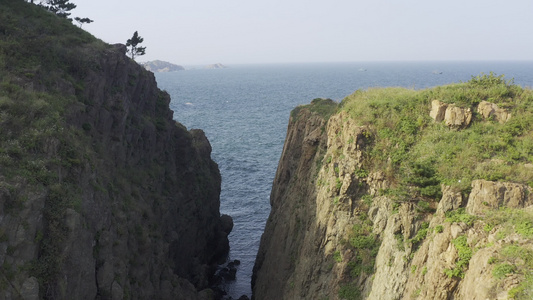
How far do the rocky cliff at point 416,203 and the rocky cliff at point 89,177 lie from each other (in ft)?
40.7

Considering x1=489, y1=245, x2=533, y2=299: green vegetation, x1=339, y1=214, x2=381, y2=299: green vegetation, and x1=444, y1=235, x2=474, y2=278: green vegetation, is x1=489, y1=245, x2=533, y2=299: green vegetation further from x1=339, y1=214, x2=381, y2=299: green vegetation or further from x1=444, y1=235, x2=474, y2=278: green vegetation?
x1=339, y1=214, x2=381, y2=299: green vegetation

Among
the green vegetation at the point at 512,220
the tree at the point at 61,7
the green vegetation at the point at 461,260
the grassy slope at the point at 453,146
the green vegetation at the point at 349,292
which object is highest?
the tree at the point at 61,7

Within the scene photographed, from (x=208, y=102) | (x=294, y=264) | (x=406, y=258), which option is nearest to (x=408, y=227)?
(x=406, y=258)

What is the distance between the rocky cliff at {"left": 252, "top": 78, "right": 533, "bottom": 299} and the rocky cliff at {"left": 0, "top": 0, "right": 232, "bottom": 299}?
1240 centimetres

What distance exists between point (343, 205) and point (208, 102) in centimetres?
12262

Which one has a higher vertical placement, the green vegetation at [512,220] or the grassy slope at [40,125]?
the grassy slope at [40,125]

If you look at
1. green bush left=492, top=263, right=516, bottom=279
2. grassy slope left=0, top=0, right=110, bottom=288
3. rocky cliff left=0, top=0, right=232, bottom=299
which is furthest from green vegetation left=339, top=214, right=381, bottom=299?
grassy slope left=0, top=0, right=110, bottom=288

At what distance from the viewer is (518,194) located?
2056 cm

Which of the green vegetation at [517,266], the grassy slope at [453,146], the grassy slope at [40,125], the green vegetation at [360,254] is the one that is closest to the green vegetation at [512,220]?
the grassy slope at [453,146]

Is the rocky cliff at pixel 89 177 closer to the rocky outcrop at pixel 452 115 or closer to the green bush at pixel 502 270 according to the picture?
the green bush at pixel 502 270

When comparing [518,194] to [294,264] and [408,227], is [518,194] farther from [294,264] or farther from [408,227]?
[294,264]

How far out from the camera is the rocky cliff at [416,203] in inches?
765

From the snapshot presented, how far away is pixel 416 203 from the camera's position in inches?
947

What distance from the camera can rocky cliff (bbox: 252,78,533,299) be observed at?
1942cm
